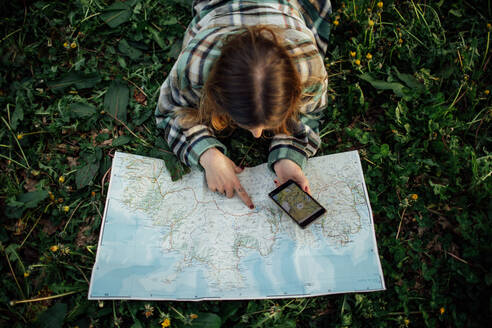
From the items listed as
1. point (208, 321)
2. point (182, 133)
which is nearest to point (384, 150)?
point (182, 133)

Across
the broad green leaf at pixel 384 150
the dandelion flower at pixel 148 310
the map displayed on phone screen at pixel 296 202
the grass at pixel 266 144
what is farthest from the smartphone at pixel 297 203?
the dandelion flower at pixel 148 310

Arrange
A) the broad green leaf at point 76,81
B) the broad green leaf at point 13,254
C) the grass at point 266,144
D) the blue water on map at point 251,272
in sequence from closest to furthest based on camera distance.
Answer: the blue water on map at point 251,272
the grass at point 266,144
the broad green leaf at point 13,254
the broad green leaf at point 76,81

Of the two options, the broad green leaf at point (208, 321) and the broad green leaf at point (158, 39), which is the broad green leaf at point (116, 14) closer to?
the broad green leaf at point (158, 39)

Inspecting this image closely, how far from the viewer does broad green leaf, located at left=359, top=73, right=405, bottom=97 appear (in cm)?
208

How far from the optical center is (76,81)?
2.24 meters

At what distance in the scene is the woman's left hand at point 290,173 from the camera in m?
1.77

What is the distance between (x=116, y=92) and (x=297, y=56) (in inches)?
53.1

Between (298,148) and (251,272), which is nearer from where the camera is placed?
(251,272)

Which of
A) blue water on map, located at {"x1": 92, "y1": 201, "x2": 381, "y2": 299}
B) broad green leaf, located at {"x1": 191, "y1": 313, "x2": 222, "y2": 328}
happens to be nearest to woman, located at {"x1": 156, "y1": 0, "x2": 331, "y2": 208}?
blue water on map, located at {"x1": 92, "y1": 201, "x2": 381, "y2": 299}

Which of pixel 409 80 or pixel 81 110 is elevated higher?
pixel 409 80

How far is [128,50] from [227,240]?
5.19 ft

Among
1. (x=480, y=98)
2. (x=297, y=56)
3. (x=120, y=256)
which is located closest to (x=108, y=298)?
(x=120, y=256)

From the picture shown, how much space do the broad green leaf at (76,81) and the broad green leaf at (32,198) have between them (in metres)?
0.74

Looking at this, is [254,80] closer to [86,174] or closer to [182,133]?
[182,133]
